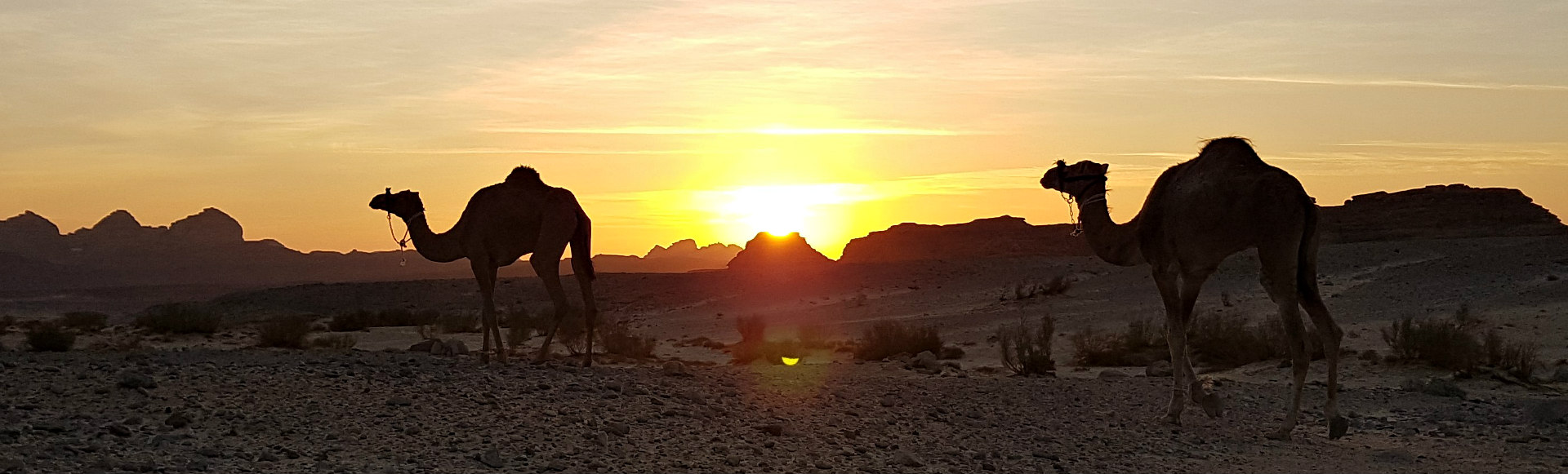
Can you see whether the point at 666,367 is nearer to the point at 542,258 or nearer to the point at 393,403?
the point at 542,258

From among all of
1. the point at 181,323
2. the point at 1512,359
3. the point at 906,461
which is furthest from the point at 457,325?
the point at 906,461

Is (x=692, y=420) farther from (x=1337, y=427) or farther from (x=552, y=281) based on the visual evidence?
(x=1337, y=427)

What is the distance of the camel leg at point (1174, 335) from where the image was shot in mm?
11344

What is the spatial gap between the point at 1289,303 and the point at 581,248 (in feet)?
25.5

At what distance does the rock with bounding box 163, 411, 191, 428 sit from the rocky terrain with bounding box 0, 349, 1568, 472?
0.03 feet

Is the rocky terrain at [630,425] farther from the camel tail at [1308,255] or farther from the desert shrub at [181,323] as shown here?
the desert shrub at [181,323]

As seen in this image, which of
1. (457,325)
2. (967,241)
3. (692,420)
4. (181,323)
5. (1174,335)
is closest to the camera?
(692,420)

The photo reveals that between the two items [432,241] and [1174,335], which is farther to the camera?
[432,241]

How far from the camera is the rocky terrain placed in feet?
27.4

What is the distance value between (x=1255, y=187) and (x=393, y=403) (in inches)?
278

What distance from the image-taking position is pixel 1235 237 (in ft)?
35.8

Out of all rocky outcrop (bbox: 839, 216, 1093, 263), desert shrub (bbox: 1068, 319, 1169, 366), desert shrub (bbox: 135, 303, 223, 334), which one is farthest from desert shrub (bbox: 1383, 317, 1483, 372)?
rocky outcrop (bbox: 839, 216, 1093, 263)

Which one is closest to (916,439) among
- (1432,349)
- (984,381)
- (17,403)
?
(984,381)

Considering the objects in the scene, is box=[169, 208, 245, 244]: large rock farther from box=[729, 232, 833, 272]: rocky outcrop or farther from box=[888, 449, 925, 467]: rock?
box=[888, 449, 925, 467]: rock
